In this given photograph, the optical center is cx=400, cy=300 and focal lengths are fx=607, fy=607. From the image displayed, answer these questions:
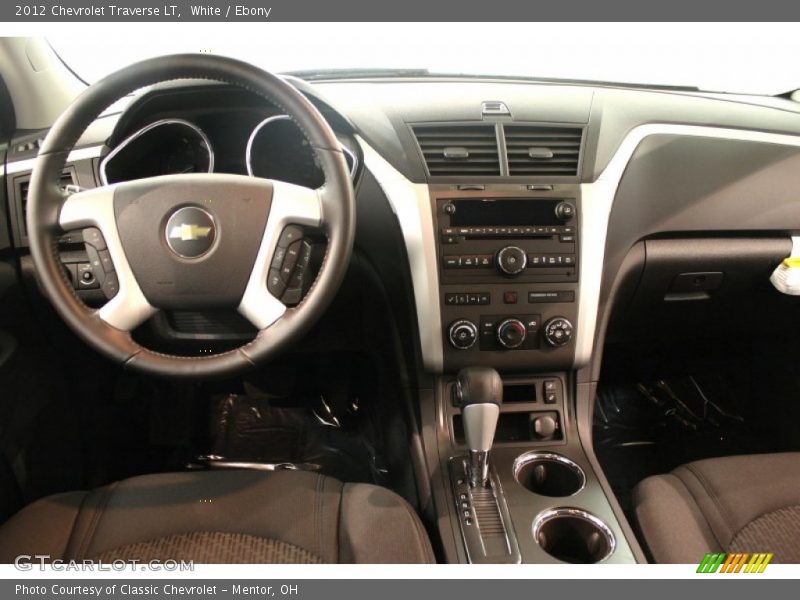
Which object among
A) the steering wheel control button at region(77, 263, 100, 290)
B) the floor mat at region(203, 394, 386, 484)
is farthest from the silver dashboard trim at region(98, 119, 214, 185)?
the floor mat at region(203, 394, 386, 484)

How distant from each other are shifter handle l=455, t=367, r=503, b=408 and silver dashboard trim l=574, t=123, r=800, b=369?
27cm

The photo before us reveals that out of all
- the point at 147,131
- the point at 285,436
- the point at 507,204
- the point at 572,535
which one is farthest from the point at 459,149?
the point at 285,436

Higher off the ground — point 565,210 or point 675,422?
point 565,210

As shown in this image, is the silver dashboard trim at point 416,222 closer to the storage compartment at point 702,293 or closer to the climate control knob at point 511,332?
the climate control knob at point 511,332

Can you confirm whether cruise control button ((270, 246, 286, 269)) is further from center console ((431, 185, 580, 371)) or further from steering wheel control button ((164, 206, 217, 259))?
center console ((431, 185, 580, 371))

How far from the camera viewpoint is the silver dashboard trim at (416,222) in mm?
1227

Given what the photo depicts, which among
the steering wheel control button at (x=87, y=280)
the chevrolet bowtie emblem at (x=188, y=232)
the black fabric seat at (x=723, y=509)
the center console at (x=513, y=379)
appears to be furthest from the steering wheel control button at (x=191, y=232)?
the black fabric seat at (x=723, y=509)

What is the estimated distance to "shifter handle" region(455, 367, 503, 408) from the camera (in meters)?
1.13

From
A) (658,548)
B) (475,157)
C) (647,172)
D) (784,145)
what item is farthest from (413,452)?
(784,145)

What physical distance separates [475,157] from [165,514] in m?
0.90

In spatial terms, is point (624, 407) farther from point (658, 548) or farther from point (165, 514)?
point (165, 514)

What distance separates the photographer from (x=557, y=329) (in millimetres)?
1291

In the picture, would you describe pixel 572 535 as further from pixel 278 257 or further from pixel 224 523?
pixel 278 257

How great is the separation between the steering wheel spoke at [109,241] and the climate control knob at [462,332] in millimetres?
600
